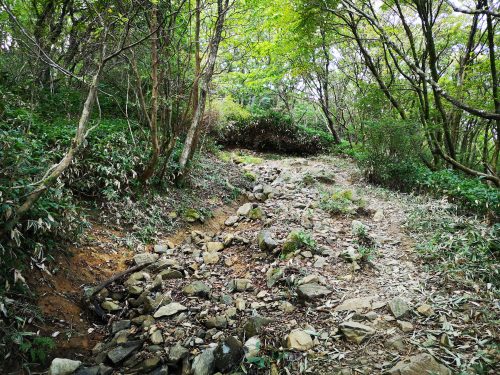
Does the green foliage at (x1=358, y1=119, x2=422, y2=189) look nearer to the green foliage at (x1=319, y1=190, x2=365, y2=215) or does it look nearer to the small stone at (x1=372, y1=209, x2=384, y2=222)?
the green foliage at (x1=319, y1=190, x2=365, y2=215)

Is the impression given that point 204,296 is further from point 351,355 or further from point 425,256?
point 425,256

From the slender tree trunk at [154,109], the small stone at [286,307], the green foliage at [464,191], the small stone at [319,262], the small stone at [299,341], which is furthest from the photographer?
the green foliage at [464,191]

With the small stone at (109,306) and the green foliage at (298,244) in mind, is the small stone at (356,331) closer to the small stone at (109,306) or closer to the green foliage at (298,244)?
the green foliage at (298,244)

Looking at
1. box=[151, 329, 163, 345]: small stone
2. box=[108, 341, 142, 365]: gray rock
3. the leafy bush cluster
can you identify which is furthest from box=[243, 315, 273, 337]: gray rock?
the leafy bush cluster

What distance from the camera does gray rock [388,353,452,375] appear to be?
→ 208 cm

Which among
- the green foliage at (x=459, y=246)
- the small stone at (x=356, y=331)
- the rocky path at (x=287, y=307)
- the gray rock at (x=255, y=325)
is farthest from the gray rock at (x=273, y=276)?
the green foliage at (x=459, y=246)

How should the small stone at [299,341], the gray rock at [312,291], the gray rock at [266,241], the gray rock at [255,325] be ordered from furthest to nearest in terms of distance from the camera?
the gray rock at [266,241] < the gray rock at [312,291] < the gray rock at [255,325] < the small stone at [299,341]

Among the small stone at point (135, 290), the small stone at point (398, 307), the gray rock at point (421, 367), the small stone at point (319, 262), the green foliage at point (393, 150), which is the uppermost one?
the green foliage at point (393, 150)

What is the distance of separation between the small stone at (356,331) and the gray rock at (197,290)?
1.53 meters

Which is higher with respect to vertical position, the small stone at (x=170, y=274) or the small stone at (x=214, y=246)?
the small stone at (x=214, y=246)

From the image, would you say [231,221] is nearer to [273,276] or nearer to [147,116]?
[273,276]

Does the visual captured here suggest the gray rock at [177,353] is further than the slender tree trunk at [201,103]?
No

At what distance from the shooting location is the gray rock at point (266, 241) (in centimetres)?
423

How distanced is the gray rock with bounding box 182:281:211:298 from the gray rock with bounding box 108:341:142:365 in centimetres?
80
